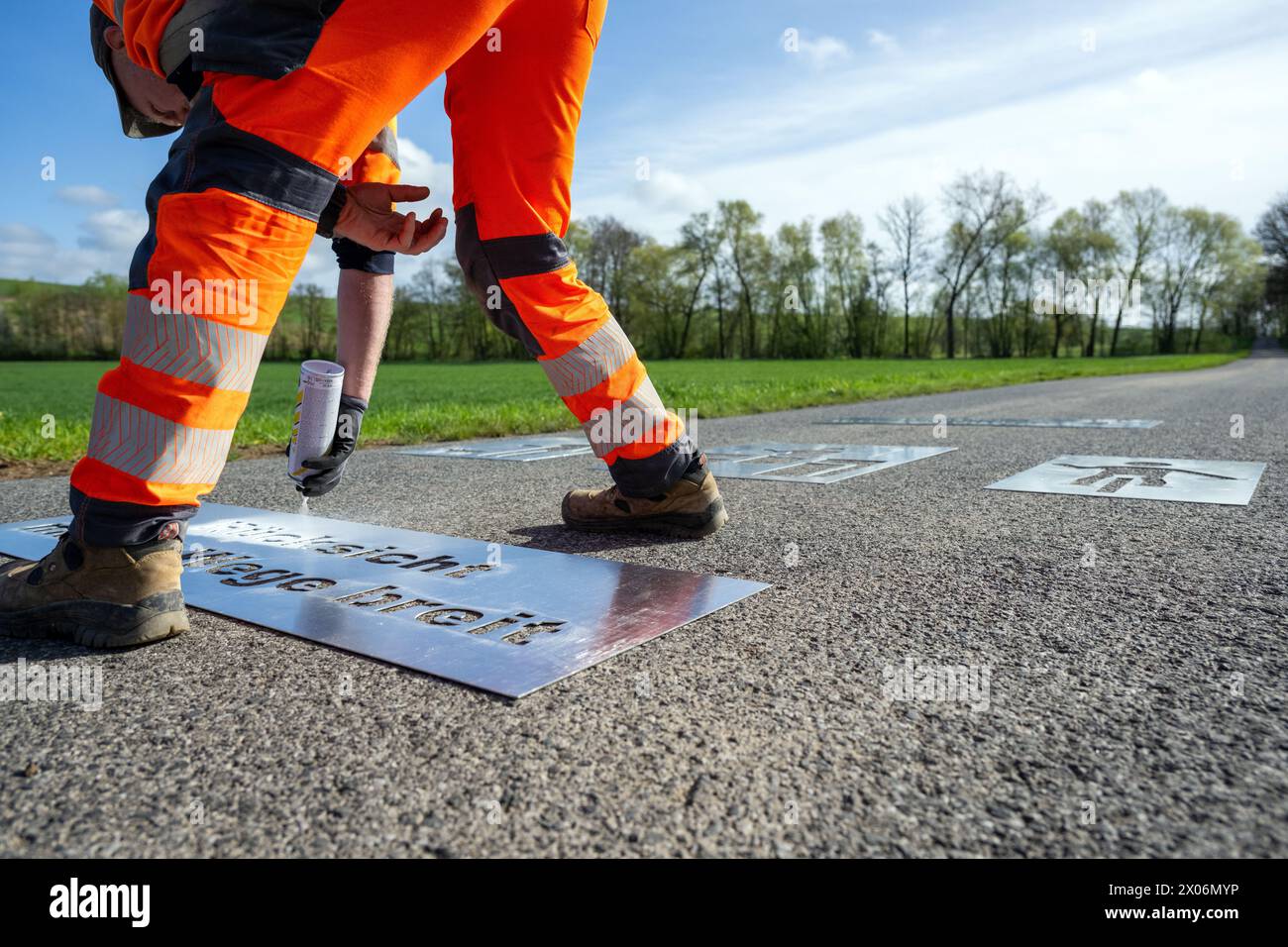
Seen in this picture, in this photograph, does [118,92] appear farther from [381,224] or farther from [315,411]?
[315,411]

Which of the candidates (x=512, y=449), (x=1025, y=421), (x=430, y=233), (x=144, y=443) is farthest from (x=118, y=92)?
(x=1025, y=421)

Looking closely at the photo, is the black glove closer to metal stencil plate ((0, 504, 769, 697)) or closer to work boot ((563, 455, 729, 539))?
metal stencil plate ((0, 504, 769, 697))

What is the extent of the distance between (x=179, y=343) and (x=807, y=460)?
349cm

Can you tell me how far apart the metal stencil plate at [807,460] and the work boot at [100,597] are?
2.63 meters

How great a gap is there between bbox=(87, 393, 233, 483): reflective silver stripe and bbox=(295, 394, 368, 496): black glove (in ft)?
3.31

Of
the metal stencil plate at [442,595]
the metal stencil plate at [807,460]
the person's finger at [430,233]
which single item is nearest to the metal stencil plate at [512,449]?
the metal stencil plate at [807,460]

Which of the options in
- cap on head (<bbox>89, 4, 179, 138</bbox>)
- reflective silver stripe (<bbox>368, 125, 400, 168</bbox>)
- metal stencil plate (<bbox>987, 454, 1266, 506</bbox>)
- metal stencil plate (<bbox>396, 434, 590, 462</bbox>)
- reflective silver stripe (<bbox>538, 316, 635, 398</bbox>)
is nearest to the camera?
cap on head (<bbox>89, 4, 179, 138</bbox>)

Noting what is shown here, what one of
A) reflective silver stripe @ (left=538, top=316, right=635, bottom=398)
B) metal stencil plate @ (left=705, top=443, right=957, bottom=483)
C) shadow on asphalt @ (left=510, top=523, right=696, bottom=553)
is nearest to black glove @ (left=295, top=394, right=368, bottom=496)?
shadow on asphalt @ (left=510, top=523, right=696, bottom=553)

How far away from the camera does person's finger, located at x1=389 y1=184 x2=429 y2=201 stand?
2049 mm

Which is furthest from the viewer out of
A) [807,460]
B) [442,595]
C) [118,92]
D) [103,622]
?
[807,460]

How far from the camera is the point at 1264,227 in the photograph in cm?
6219

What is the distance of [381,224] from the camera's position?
2191mm

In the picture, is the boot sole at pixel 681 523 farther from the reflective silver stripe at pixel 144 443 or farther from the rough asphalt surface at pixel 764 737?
the reflective silver stripe at pixel 144 443
